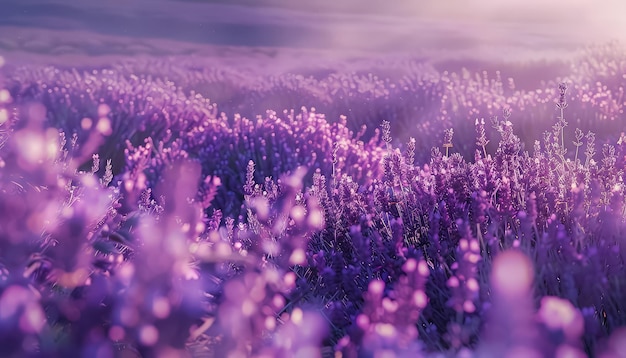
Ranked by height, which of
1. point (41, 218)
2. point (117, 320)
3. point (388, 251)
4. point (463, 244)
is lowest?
point (388, 251)

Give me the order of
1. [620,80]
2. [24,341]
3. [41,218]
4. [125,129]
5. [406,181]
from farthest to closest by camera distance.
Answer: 1. [620,80]
2. [125,129]
3. [406,181]
4. [41,218]
5. [24,341]

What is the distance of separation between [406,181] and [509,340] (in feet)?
6.63

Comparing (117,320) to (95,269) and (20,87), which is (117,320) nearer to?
(95,269)

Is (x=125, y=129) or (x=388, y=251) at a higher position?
(x=388, y=251)

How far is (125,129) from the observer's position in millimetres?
9469

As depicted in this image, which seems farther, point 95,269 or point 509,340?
point 95,269

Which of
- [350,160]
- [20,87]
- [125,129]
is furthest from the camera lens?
[20,87]

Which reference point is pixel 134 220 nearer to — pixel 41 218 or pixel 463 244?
pixel 41 218

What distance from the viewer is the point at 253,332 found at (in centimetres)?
149

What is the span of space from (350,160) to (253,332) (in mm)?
5528

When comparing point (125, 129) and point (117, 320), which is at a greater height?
point (117, 320)

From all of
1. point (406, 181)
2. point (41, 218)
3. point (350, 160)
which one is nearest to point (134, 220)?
point (41, 218)

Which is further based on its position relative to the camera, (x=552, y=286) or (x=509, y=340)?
(x=552, y=286)

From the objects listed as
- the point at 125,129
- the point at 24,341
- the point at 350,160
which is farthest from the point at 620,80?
the point at 24,341
